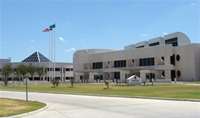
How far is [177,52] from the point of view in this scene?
64.9 m

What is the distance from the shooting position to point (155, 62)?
66500mm

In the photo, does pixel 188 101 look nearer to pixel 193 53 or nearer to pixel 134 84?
pixel 134 84

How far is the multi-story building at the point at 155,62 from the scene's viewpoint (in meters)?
61.4

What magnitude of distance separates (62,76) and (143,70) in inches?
2054

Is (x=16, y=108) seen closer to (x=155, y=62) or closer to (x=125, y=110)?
(x=125, y=110)

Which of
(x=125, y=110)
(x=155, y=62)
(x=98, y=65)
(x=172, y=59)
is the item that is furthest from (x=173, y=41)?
(x=125, y=110)

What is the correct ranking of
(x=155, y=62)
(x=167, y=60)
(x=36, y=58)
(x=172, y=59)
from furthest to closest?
(x=36, y=58), (x=172, y=59), (x=155, y=62), (x=167, y=60)

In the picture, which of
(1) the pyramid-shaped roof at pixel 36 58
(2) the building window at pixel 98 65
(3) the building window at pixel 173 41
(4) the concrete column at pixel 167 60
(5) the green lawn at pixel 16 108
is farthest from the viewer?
(1) the pyramid-shaped roof at pixel 36 58

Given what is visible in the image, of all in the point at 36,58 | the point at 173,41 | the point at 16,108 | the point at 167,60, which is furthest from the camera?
the point at 36,58

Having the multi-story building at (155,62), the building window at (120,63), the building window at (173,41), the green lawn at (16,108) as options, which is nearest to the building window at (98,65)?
the multi-story building at (155,62)

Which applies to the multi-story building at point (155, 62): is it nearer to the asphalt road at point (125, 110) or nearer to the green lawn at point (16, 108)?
the asphalt road at point (125, 110)

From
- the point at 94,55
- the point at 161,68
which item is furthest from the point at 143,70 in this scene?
the point at 94,55

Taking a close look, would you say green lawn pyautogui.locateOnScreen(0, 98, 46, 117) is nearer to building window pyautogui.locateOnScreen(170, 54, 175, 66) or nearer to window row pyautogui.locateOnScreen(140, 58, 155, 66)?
window row pyautogui.locateOnScreen(140, 58, 155, 66)

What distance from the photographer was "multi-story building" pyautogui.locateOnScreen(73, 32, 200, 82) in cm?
6138
